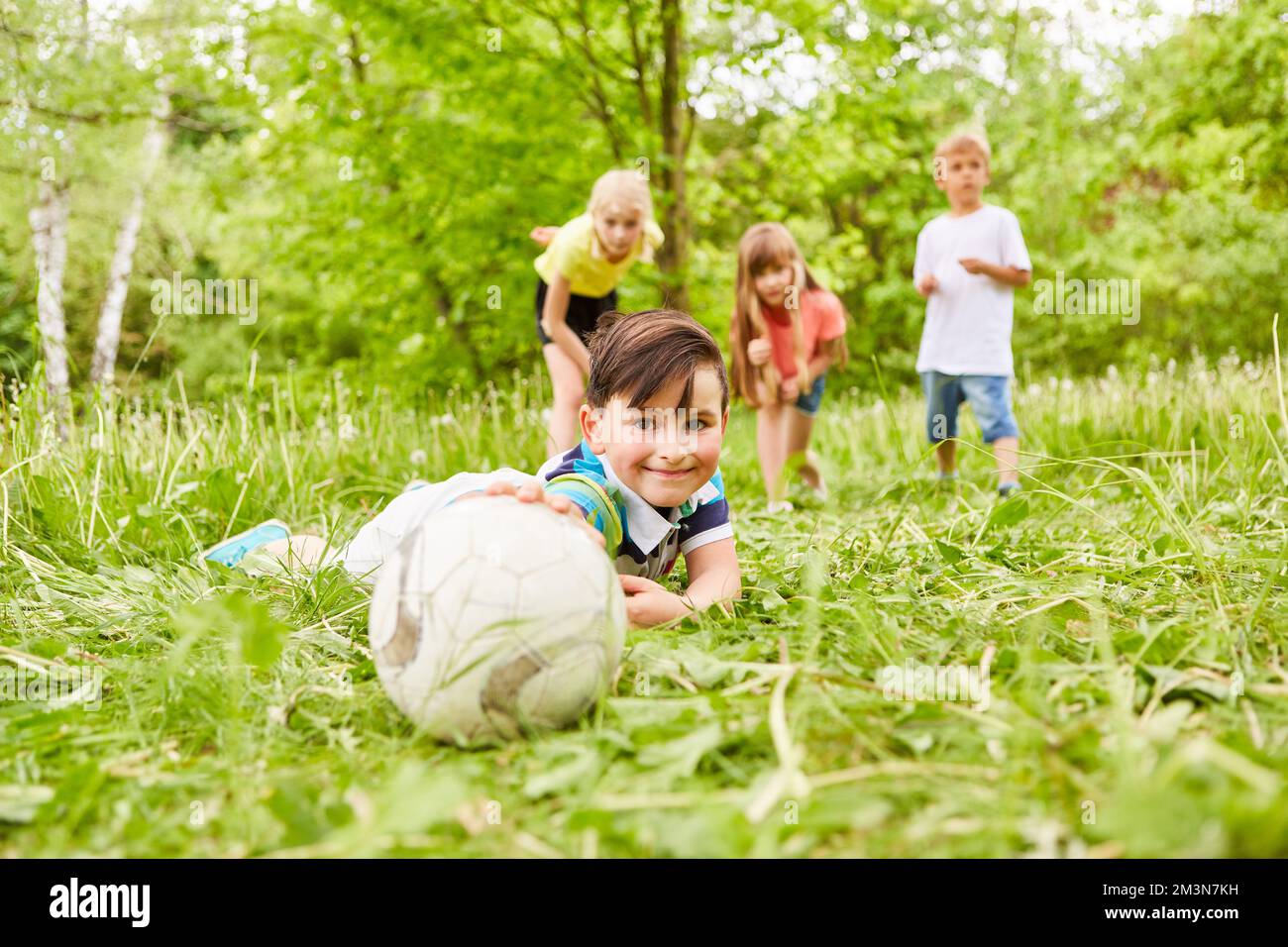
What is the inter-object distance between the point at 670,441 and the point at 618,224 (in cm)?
279

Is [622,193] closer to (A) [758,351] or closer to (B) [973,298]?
(A) [758,351]

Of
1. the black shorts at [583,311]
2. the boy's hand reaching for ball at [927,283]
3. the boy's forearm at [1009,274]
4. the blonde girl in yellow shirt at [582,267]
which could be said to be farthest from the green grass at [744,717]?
the black shorts at [583,311]

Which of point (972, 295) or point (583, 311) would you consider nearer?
point (972, 295)

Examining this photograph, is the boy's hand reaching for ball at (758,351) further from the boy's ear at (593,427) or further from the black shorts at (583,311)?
the boy's ear at (593,427)

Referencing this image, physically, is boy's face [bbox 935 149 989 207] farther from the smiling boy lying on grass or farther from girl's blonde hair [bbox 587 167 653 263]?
the smiling boy lying on grass

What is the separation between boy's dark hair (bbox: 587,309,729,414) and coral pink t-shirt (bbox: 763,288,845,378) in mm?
3084

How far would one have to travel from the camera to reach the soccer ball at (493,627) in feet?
5.81

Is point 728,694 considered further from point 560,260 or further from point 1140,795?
point 560,260

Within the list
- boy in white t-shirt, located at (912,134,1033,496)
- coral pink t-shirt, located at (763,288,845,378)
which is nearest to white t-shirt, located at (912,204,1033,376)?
boy in white t-shirt, located at (912,134,1033,496)

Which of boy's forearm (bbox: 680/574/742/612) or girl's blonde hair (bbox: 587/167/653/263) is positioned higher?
girl's blonde hair (bbox: 587/167/653/263)

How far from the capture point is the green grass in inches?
53.1

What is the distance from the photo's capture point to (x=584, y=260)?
5328 millimetres

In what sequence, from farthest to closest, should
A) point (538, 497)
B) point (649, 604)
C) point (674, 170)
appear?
1. point (674, 170)
2. point (649, 604)
3. point (538, 497)

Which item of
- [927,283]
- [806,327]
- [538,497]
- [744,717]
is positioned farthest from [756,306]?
[744,717]
